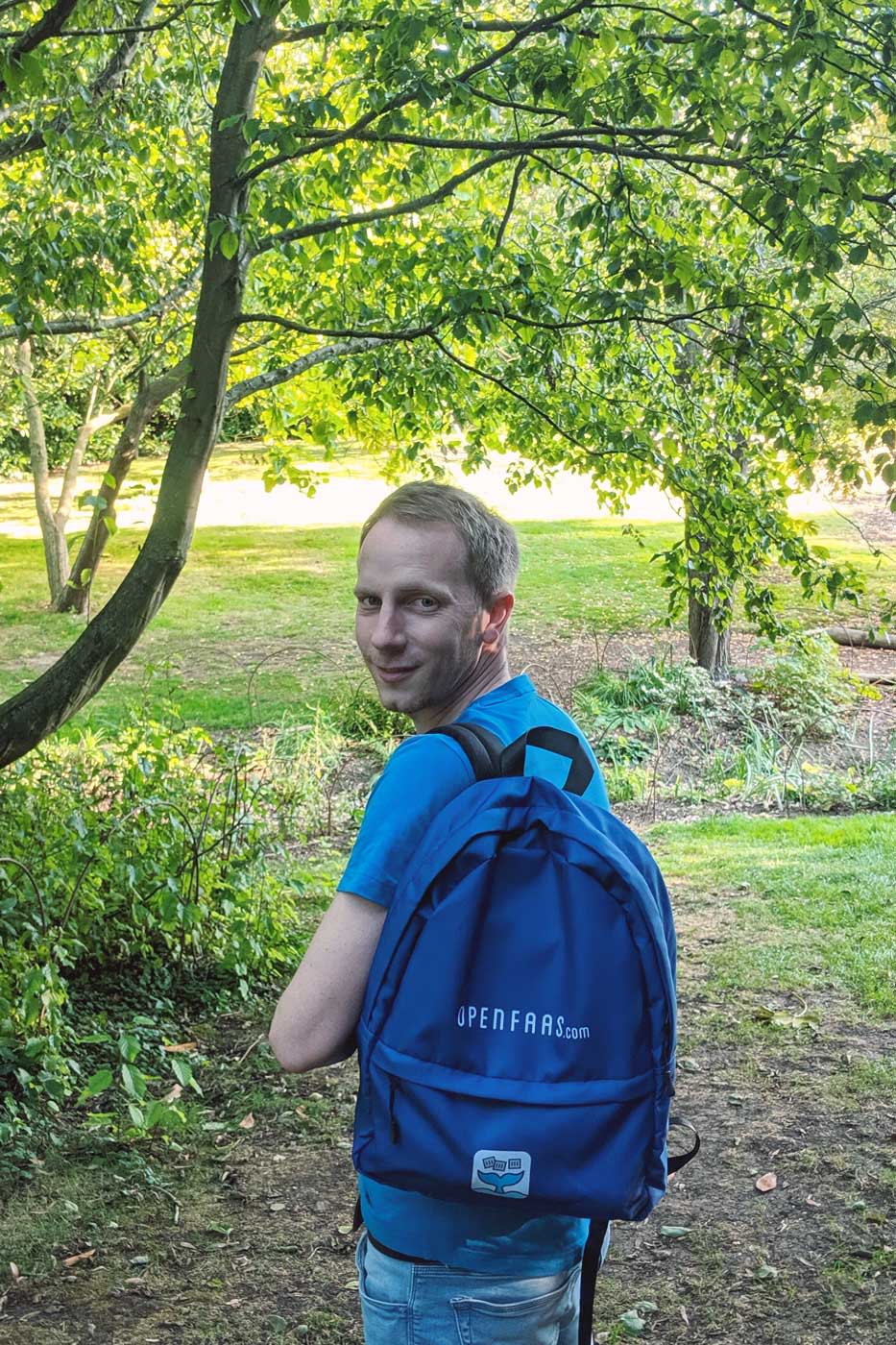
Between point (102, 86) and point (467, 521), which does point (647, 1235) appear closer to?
point (467, 521)

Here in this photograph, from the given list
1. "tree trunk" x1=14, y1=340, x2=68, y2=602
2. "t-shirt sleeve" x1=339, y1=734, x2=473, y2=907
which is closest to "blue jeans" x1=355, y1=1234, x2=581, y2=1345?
"t-shirt sleeve" x1=339, y1=734, x2=473, y2=907

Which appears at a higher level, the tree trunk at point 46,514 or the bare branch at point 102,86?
the bare branch at point 102,86

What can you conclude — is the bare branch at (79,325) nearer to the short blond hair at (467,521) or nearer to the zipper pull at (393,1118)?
the short blond hair at (467,521)

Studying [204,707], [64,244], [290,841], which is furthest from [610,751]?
[64,244]

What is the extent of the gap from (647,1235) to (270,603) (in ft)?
55.0

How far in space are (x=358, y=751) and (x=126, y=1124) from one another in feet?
22.0

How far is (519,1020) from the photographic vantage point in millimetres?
1554

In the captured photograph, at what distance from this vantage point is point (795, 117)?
4043mm

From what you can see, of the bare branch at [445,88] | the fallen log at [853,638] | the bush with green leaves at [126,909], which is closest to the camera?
the bare branch at [445,88]

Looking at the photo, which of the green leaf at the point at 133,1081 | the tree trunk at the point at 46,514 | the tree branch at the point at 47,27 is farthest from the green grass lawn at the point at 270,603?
the green leaf at the point at 133,1081

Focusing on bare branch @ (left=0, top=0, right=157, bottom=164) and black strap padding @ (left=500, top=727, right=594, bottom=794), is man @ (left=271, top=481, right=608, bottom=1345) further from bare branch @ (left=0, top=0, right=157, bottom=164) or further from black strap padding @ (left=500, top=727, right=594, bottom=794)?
bare branch @ (left=0, top=0, right=157, bottom=164)

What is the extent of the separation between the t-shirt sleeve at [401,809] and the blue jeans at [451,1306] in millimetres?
506

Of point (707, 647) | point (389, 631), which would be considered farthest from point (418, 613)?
point (707, 647)

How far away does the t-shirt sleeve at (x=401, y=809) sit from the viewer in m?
1.61
